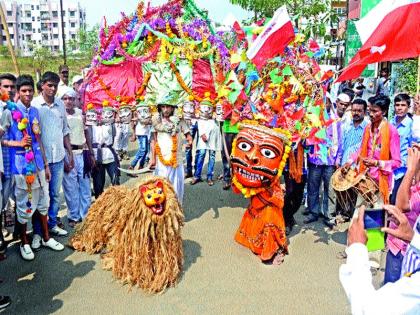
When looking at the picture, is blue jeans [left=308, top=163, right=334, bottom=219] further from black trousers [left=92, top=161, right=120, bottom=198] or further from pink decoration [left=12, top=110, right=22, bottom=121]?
pink decoration [left=12, top=110, right=22, bottom=121]

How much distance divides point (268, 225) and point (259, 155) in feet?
2.52

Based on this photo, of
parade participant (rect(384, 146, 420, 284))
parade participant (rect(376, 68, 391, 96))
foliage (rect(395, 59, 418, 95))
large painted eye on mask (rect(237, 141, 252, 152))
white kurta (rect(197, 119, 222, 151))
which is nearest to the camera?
parade participant (rect(384, 146, 420, 284))

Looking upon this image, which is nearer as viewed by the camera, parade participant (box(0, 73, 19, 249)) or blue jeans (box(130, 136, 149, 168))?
parade participant (box(0, 73, 19, 249))

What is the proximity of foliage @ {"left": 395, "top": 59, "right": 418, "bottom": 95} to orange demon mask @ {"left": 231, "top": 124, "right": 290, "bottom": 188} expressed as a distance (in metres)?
5.56

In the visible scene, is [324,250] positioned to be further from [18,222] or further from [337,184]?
[18,222]

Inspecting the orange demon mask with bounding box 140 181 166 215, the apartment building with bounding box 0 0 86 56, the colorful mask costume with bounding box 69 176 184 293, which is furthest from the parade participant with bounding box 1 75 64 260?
the apartment building with bounding box 0 0 86 56

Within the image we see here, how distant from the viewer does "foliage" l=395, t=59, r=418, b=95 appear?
852 centimetres

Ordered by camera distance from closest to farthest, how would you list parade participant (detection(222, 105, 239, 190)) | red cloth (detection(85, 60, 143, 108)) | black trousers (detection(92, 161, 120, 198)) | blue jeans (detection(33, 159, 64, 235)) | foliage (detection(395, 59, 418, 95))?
blue jeans (detection(33, 159, 64, 235)), red cloth (detection(85, 60, 143, 108)), black trousers (detection(92, 161, 120, 198)), parade participant (detection(222, 105, 239, 190)), foliage (detection(395, 59, 418, 95))

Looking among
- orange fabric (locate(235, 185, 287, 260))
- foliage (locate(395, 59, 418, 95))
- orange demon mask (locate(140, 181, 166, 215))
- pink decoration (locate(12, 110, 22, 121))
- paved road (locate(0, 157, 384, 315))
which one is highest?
foliage (locate(395, 59, 418, 95))

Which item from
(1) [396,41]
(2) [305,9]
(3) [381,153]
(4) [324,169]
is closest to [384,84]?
(2) [305,9]

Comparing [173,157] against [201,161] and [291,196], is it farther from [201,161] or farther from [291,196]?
[201,161]

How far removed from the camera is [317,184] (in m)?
5.26

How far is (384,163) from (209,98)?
7.89ft

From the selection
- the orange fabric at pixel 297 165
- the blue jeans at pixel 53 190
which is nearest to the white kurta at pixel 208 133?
the orange fabric at pixel 297 165
